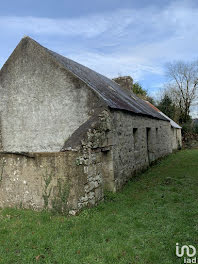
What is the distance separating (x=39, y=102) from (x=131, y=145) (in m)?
4.44

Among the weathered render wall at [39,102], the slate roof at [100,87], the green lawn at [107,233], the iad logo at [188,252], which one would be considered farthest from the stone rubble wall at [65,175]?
the iad logo at [188,252]

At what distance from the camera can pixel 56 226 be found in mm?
5102

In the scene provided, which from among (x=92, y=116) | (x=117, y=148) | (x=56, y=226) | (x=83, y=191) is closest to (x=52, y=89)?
(x=92, y=116)

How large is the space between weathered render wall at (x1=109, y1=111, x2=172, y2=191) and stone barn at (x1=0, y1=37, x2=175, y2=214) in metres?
0.04

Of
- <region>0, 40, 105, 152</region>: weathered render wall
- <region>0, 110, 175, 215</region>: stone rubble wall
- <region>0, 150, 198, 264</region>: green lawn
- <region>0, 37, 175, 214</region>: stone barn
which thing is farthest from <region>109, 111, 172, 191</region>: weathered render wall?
<region>0, 150, 198, 264</region>: green lawn

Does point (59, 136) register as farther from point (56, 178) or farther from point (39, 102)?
point (56, 178)

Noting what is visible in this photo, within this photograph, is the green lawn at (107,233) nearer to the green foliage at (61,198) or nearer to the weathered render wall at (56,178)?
the green foliage at (61,198)

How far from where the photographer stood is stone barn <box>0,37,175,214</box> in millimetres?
5863

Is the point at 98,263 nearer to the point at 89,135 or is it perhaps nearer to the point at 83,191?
the point at 83,191

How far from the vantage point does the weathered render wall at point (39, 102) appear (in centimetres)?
867

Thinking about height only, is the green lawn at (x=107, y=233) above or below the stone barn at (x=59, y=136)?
below

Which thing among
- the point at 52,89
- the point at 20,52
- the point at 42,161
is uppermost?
the point at 20,52

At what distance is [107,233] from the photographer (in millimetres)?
4812

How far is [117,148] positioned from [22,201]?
156 inches
